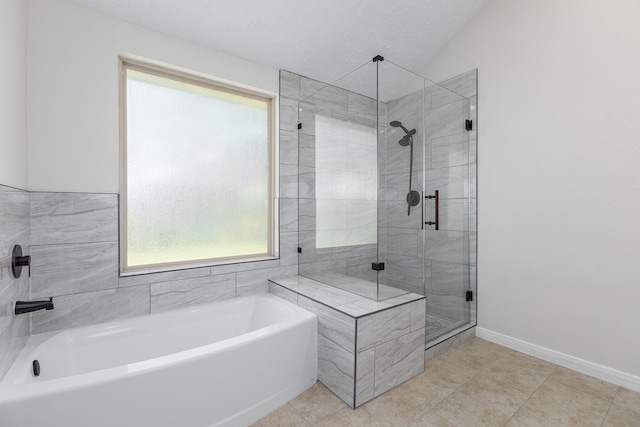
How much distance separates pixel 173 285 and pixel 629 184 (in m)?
3.07

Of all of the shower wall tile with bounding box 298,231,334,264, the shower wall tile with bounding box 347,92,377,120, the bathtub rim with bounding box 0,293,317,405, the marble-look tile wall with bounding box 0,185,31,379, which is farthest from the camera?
the shower wall tile with bounding box 298,231,334,264

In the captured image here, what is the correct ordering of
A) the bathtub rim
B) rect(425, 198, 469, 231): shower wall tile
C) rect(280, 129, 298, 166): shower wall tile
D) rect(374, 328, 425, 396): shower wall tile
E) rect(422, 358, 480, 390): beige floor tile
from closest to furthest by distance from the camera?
the bathtub rim → rect(374, 328, 425, 396): shower wall tile → rect(422, 358, 480, 390): beige floor tile → rect(425, 198, 469, 231): shower wall tile → rect(280, 129, 298, 166): shower wall tile

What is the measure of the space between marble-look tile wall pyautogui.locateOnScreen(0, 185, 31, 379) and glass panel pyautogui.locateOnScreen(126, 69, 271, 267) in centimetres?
56

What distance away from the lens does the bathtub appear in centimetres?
120

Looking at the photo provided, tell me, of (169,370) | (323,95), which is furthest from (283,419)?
(323,95)

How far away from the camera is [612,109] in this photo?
1939mm

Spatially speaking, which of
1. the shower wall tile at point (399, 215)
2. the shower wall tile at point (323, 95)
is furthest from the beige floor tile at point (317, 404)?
the shower wall tile at point (323, 95)

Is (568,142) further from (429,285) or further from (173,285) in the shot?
(173,285)

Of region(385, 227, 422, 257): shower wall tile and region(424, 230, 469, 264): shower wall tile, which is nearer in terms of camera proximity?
region(385, 227, 422, 257): shower wall tile

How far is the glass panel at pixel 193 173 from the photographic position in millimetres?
2152

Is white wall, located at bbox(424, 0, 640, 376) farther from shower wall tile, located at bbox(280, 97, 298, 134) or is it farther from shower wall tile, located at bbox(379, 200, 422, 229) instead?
shower wall tile, located at bbox(280, 97, 298, 134)

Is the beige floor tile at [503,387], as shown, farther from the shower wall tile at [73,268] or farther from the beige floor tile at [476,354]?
the shower wall tile at [73,268]

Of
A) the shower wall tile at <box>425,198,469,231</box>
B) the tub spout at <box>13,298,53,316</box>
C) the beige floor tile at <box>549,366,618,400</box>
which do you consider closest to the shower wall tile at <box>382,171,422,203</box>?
the shower wall tile at <box>425,198,469,231</box>

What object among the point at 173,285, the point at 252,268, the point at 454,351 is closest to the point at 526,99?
the point at 454,351
